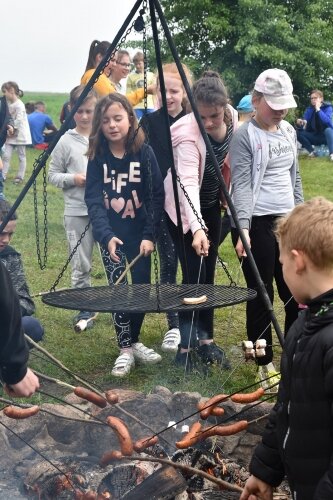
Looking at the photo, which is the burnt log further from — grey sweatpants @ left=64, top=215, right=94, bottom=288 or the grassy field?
grey sweatpants @ left=64, top=215, right=94, bottom=288

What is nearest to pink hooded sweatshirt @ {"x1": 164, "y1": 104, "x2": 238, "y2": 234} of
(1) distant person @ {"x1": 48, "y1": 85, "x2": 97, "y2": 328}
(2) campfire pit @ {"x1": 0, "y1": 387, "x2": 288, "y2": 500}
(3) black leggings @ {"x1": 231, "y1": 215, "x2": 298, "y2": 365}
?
(3) black leggings @ {"x1": 231, "y1": 215, "x2": 298, "y2": 365}

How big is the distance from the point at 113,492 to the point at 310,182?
32.4ft

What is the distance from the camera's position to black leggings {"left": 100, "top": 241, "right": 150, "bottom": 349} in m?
4.61

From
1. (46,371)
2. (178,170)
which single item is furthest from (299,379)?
(46,371)

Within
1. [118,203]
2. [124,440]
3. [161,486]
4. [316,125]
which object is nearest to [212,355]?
[118,203]

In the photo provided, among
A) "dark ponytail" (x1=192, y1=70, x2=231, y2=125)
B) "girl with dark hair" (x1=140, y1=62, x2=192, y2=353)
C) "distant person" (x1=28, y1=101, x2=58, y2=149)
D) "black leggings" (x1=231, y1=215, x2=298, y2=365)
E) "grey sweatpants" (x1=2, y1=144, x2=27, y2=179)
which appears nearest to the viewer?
"dark ponytail" (x1=192, y1=70, x2=231, y2=125)

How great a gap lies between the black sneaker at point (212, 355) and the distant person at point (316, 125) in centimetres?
1039

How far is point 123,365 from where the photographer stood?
187 inches

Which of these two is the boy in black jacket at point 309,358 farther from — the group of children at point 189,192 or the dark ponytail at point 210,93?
the dark ponytail at point 210,93

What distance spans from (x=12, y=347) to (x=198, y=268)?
7.64ft

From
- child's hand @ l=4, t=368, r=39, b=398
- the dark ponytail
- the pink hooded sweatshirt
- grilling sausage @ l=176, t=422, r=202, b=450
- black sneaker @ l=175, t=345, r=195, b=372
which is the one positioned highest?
the dark ponytail

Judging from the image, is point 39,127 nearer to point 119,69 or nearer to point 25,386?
point 119,69

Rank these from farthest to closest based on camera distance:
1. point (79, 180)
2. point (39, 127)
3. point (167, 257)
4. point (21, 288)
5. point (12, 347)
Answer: point (39, 127)
point (79, 180)
point (167, 257)
point (21, 288)
point (12, 347)

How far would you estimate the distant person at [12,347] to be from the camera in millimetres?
2350
